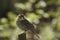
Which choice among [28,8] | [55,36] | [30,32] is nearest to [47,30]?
[55,36]

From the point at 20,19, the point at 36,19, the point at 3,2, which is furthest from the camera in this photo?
the point at 3,2

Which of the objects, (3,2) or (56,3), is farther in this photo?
(3,2)

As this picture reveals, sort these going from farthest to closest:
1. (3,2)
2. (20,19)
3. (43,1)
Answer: (3,2)
(43,1)
(20,19)

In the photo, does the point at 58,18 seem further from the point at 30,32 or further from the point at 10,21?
the point at 30,32

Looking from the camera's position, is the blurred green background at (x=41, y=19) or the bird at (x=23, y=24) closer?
the bird at (x=23, y=24)

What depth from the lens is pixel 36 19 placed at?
3.79 m

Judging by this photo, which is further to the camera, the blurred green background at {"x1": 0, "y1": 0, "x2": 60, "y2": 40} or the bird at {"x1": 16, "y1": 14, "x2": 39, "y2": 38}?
the blurred green background at {"x1": 0, "y1": 0, "x2": 60, "y2": 40}

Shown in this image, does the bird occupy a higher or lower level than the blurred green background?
lower

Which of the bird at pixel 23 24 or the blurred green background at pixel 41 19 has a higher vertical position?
the blurred green background at pixel 41 19

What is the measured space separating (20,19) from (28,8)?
1.20 m

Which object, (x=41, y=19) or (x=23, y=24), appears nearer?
(x=23, y=24)

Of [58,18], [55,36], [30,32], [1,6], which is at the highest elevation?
[1,6]

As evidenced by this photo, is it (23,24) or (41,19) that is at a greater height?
(41,19)

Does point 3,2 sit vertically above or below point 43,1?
above
